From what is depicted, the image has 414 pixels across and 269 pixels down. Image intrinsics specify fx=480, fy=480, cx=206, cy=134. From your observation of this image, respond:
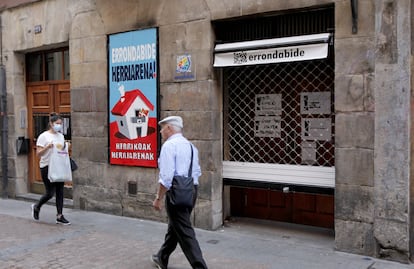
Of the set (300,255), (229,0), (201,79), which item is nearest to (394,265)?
(300,255)

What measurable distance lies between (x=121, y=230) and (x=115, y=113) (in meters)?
2.02

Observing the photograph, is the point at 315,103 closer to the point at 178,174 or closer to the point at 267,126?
the point at 267,126

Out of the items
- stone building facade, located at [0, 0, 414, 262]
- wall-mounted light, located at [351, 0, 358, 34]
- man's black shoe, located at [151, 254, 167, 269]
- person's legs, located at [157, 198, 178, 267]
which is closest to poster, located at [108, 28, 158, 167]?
stone building facade, located at [0, 0, 414, 262]

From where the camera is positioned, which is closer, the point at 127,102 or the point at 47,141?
the point at 47,141

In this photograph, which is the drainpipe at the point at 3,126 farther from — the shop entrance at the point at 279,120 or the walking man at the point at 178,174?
the walking man at the point at 178,174

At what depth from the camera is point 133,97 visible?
25.5ft

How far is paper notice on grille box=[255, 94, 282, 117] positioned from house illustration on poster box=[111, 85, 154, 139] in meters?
1.69

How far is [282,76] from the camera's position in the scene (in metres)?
6.75

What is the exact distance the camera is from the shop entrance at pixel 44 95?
9367 millimetres

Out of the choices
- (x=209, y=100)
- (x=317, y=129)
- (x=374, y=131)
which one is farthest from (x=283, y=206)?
(x=374, y=131)

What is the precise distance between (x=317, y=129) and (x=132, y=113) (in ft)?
9.83

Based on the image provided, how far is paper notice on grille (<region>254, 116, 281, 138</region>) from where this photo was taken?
6898mm

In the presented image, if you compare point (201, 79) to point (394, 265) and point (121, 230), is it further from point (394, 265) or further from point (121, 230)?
point (394, 265)

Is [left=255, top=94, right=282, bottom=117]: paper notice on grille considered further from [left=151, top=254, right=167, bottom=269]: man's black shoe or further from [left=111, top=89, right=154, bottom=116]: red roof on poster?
[left=151, top=254, right=167, bottom=269]: man's black shoe
